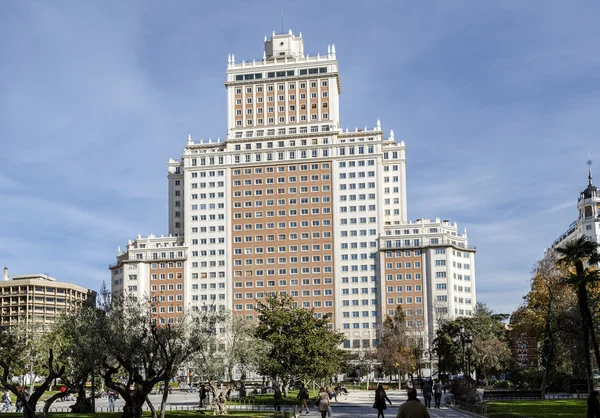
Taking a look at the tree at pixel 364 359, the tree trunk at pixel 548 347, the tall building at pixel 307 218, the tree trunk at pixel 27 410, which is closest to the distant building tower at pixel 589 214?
the tall building at pixel 307 218

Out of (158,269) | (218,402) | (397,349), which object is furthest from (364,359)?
(218,402)

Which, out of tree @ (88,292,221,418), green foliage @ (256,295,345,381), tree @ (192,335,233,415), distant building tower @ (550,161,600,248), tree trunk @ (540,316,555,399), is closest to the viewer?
tree @ (88,292,221,418)

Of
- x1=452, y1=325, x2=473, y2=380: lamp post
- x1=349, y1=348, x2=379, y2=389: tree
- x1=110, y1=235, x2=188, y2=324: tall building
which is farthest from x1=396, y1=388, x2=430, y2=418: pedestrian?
x1=110, y1=235, x2=188, y2=324: tall building

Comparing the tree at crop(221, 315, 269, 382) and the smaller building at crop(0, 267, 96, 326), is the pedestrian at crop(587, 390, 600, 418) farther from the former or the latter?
the smaller building at crop(0, 267, 96, 326)

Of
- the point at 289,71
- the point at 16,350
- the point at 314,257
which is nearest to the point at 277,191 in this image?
the point at 314,257

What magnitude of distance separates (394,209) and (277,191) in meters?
23.3

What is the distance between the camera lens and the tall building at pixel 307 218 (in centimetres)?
14825

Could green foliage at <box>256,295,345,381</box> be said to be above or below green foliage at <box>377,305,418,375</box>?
above

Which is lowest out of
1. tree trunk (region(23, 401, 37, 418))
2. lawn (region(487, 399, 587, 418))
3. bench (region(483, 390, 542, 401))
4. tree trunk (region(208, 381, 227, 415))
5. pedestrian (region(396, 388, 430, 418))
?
bench (region(483, 390, 542, 401))

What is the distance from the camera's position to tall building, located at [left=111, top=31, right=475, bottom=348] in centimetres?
14825

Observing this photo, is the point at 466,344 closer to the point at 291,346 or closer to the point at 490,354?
the point at 291,346

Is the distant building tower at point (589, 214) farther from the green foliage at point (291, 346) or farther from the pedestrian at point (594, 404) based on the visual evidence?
the pedestrian at point (594, 404)

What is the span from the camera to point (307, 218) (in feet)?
497

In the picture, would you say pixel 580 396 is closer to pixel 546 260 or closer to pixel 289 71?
pixel 546 260
